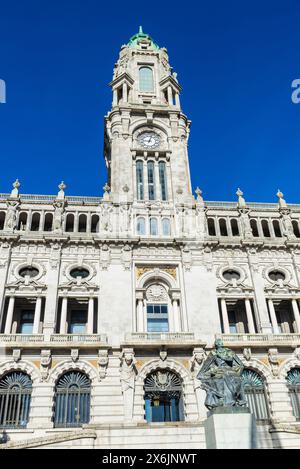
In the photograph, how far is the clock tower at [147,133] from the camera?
1635 inches

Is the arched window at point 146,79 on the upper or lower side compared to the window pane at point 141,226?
upper

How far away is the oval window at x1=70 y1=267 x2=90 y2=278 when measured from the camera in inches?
1421

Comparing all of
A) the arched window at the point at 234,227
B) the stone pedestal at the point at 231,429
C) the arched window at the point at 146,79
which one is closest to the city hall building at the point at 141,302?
the arched window at the point at 234,227

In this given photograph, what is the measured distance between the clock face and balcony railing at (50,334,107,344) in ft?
70.1

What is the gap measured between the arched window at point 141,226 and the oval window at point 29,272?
9.73 m

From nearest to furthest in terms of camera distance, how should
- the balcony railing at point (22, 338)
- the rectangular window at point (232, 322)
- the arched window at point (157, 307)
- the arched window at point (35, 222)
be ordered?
the balcony railing at point (22, 338), the arched window at point (157, 307), the rectangular window at point (232, 322), the arched window at point (35, 222)

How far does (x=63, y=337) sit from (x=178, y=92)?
32.5 m

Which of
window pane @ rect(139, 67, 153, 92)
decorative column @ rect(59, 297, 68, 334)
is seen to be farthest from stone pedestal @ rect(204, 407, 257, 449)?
window pane @ rect(139, 67, 153, 92)

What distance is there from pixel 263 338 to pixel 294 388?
167 inches

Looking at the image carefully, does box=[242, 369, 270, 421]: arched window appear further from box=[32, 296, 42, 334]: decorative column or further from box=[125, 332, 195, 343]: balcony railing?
box=[32, 296, 42, 334]: decorative column

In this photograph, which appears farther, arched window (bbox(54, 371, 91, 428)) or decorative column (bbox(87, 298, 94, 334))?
decorative column (bbox(87, 298, 94, 334))

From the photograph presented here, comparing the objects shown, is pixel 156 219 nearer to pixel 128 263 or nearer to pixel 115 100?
pixel 128 263

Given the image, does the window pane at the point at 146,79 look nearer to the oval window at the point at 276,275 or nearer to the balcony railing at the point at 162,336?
the oval window at the point at 276,275
